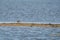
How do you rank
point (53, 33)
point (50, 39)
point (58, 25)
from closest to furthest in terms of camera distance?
point (50, 39)
point (53, 33)
point (58, 25)

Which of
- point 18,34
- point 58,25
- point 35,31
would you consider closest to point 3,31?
point 18,34

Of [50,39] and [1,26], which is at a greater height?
[1,26]

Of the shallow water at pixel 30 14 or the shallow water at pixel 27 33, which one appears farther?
the shallow water at pixel 30 14

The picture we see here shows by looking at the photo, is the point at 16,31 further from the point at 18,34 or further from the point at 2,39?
the point at 2,39

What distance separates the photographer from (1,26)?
2027mm

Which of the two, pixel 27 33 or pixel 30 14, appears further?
pixel 30 14

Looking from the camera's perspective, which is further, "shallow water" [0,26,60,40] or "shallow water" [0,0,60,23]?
"shallow water" [0,0,60,23]

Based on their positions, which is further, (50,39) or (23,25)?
(23,25)

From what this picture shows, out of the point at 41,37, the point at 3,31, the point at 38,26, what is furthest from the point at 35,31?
the point at 3,31

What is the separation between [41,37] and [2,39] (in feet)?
1.33

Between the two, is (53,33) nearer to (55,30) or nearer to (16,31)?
(55,30)

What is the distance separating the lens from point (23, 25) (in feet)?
6.66

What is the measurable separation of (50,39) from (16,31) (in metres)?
0.46

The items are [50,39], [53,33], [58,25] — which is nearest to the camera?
[50,39]
